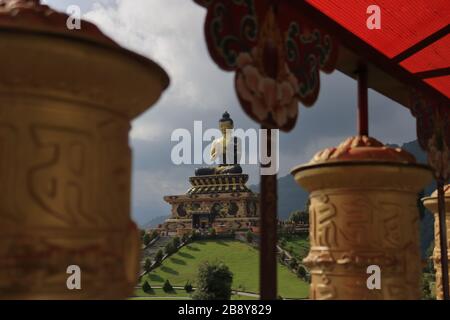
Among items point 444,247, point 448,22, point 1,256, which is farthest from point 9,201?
point 444,247

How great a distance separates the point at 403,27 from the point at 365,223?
1532 millimetres

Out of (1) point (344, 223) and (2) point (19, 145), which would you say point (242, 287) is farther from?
(2) point (19, 145)

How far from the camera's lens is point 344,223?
115 inches

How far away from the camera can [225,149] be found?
3400cm

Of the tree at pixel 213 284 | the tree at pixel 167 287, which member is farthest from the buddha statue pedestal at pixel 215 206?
the tree at pixel 213 284

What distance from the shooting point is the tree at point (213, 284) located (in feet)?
50.7

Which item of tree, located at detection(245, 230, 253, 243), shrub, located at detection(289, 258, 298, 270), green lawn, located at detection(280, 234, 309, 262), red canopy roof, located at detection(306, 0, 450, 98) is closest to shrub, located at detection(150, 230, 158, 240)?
tree, located at detection(245, 230, 253, 243)

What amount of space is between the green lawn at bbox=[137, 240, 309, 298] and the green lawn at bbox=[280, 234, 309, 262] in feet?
5.07

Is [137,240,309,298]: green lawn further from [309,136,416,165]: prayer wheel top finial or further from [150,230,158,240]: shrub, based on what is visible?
[309,136,416,165]: prayer wheel top finial

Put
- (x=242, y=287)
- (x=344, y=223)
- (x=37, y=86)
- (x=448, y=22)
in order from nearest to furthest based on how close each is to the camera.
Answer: (x=37, y=86)
(x=344, y=223)
(x=448, y=22)
(x=242, y=287)

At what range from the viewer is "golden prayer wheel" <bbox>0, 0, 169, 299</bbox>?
131 centimetres

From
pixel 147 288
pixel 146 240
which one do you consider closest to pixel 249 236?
pixel 146 240

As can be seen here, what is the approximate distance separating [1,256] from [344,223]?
79.9 inches

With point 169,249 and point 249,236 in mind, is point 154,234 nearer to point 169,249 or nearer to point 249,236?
point 169,249
